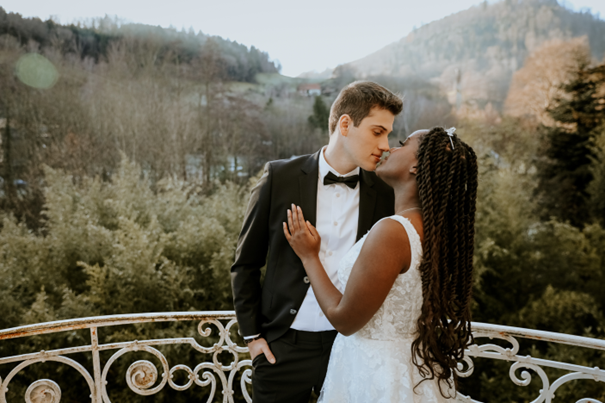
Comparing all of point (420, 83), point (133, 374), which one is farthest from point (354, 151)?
point (420, 83)

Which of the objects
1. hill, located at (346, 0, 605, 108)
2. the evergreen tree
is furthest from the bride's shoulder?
the evergreen tree

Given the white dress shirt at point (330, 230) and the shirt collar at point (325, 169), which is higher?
the shirt collar at point (325, 169)

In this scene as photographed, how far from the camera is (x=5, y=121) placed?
371 centimetres

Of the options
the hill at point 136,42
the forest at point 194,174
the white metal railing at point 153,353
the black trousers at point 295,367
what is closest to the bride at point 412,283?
the black trousers at point 295,367

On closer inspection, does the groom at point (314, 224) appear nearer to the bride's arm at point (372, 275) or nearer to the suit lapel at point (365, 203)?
the suit lapel at point (365, 203)

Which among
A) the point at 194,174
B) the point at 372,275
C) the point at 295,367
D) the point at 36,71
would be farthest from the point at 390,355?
the point at 36,71

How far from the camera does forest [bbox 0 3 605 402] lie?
3352mm

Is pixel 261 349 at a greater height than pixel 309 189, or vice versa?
pixel 309 189

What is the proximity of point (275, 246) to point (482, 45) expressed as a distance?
16.2 feet

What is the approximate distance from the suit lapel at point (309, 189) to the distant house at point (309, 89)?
11.8 feet

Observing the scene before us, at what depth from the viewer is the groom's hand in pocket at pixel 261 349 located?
143 cm

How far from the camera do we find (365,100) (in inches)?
56.3

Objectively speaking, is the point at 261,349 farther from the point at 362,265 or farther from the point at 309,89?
the point at 309,89

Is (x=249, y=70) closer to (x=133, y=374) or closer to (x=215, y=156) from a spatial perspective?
(x=215, y=156)
